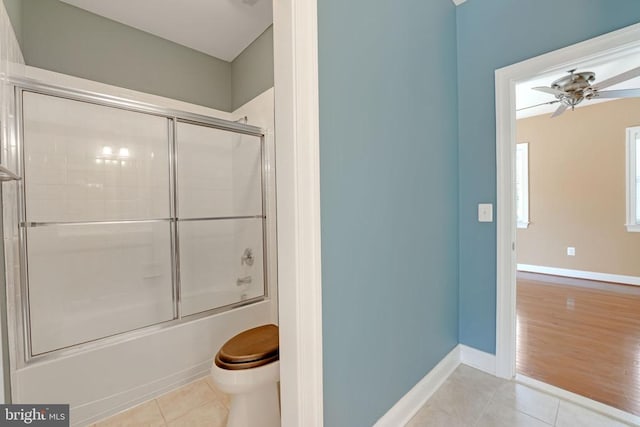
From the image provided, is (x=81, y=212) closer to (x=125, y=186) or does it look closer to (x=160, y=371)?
(x=125, y=186)

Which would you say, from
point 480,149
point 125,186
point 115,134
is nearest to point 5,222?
point 125,186

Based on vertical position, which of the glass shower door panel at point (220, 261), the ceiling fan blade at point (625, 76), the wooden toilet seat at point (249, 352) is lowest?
the wooden toilet seat at point (249, 352)

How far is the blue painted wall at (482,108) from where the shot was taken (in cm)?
165

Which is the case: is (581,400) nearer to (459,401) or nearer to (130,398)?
(459,401)

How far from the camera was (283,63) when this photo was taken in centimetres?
97

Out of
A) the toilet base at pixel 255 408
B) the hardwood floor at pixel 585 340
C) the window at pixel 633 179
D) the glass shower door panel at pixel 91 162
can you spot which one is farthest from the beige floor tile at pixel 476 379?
the window at pixel 633 179

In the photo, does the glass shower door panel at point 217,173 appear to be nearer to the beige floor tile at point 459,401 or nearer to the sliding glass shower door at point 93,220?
the sliding glass shower door at point 93,220

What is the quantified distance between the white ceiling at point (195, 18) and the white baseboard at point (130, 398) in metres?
2.73

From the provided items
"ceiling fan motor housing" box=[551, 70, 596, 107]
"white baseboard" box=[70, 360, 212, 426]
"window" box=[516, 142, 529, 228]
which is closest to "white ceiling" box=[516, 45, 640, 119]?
"ceiling fan motor housing" box=[551, 70, 596, 107]

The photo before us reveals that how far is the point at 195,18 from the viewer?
2.23 metres

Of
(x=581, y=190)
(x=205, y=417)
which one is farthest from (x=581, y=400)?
(x=581, y=190)

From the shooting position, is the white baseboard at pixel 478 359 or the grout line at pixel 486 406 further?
the white baseboard at pixel 478 359

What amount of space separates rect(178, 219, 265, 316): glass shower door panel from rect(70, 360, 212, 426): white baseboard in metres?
0.50

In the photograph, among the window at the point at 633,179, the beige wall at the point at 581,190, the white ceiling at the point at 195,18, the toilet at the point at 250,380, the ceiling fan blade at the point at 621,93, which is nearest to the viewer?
the toilet at the point at 250,380
